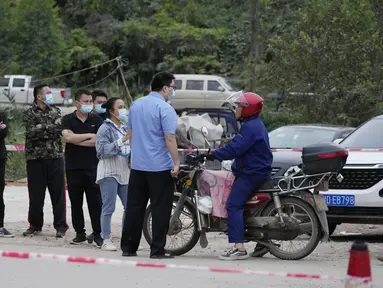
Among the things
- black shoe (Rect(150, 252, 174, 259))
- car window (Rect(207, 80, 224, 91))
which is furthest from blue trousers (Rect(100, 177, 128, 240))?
car window (Rect(207, 80, 224, 91))

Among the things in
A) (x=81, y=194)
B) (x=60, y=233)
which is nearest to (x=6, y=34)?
(x=60, y=233)

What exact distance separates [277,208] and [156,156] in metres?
1.37

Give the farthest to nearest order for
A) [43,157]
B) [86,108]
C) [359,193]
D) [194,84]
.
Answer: [194,84] < [43,157] < [359,193] < [86,108]

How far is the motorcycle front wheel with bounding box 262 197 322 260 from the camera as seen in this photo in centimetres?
1045

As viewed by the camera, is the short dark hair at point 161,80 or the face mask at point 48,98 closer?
the short dark hair at point 161,80

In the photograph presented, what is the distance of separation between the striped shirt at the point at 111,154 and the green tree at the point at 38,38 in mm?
39344

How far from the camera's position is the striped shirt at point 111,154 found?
11.4 metres

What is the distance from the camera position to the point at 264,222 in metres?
10.6

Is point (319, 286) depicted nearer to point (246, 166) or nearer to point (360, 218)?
point (246, 166)

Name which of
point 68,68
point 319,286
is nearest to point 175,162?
point 319,286

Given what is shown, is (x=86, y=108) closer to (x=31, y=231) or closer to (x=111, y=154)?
(x=111, y=154)

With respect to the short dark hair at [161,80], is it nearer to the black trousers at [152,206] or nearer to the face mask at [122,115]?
the black trousers at [152,206]

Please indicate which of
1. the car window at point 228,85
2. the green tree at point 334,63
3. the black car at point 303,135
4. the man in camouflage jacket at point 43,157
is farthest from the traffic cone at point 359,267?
the car window at point 228,85

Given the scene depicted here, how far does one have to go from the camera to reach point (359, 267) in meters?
5.38
